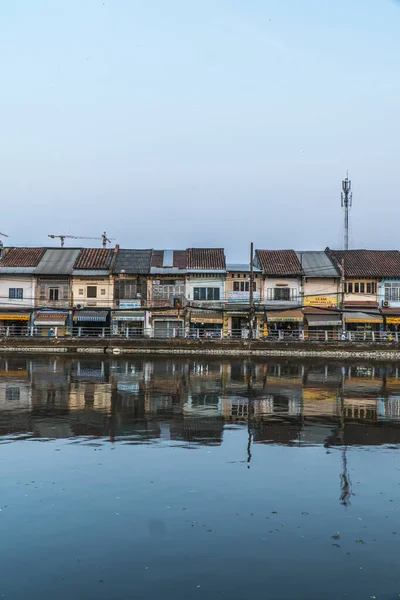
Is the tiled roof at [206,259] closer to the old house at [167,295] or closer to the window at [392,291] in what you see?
the old house at [167,295]

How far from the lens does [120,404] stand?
62.1 feet

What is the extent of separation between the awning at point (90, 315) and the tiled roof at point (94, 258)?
415 centimetres

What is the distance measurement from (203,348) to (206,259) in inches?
510

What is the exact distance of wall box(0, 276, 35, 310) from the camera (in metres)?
50.3

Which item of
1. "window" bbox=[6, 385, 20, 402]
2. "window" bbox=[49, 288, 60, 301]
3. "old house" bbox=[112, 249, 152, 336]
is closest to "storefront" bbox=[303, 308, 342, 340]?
"old house" bbox=[112, 249, 152, 336]

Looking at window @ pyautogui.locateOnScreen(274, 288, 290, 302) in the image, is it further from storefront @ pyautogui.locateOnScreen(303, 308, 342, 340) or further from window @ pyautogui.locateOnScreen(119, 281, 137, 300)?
window @ pyautogui.locateOnScreen(119, 281, 137, 300)


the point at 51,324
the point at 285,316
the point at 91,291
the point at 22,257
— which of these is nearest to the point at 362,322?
the point at 285,316

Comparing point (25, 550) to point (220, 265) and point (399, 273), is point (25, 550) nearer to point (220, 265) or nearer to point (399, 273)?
point (220, 265)

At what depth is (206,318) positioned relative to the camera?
49812 millimetres

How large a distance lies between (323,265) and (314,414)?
36.4m

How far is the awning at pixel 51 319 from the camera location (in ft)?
158

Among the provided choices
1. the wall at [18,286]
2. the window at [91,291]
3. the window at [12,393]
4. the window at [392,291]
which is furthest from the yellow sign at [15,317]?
the window at [392,291]

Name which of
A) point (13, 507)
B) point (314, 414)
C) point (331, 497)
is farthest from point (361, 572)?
point (314, 414)

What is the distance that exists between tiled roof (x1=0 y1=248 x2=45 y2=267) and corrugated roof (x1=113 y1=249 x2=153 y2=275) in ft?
23.4
